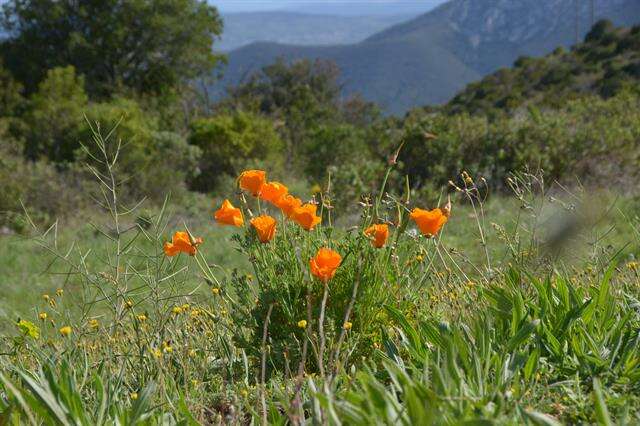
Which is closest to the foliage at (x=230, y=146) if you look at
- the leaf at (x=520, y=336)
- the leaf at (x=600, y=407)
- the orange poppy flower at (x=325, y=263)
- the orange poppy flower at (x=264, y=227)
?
the orange poppy flower at (x=264, y=227)

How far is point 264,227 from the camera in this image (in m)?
2.38

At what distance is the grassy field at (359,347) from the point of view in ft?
5.65

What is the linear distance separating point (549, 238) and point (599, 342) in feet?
2.36

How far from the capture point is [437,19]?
5689 inches

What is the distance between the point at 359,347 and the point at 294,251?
389 millimetres

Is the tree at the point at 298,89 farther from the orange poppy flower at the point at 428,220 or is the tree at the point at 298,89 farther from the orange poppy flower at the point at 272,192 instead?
the orange poppy flower at the point at 428,220

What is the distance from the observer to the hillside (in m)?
26.5

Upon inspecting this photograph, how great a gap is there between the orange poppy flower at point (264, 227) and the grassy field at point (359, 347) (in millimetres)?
80

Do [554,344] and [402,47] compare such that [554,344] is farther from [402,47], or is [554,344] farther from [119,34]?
[402,47]

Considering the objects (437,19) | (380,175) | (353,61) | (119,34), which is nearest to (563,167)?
(380,175)

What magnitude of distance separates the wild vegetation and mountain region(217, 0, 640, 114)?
71226 mm

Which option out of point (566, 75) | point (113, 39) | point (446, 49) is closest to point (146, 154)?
point (113, 39)

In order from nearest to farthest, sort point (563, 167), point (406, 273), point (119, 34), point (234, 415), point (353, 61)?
point (234, 415) → point (406, 273) → point (563, 167) → point (119, 34) → point (353, 61)

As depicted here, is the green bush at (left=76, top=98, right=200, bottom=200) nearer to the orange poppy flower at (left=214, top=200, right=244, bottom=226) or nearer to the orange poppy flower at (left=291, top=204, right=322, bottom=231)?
the orange poppy flower at (left=214, top=200, right=244, bottom=226)
